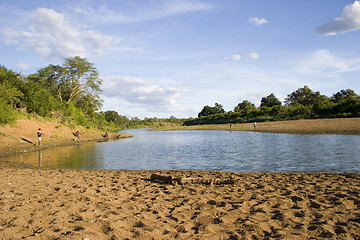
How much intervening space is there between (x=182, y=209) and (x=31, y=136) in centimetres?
2453

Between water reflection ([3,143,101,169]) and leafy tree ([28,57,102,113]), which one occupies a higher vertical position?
leafy tree ([28,57,102,113])

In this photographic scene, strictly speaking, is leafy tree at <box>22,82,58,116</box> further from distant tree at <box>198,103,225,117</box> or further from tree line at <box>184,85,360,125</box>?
distant tree at <box>198,103,225,117</box>

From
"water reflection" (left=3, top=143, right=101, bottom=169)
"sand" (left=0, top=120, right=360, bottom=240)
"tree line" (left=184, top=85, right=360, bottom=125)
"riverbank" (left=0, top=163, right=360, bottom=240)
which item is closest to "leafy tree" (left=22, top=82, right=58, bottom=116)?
"water reflection" (left=3, top=143, right=101, bottom=169)

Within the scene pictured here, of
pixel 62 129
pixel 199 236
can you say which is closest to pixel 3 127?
pixel 62 129

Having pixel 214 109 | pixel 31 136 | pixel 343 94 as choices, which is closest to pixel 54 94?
pixel 31 136

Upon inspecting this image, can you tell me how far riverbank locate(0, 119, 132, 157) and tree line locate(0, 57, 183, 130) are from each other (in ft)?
3.59

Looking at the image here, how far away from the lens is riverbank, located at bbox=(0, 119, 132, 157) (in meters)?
19.8

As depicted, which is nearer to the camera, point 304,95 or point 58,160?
point 58,160

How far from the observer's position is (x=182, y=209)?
556 centimetres

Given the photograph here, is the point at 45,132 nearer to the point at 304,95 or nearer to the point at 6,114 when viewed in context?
the point at 6,114

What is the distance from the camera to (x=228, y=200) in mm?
6137

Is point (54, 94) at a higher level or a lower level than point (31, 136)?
higher

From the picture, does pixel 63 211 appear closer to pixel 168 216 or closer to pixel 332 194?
pixel 168 216

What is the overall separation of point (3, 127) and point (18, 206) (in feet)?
70.2
